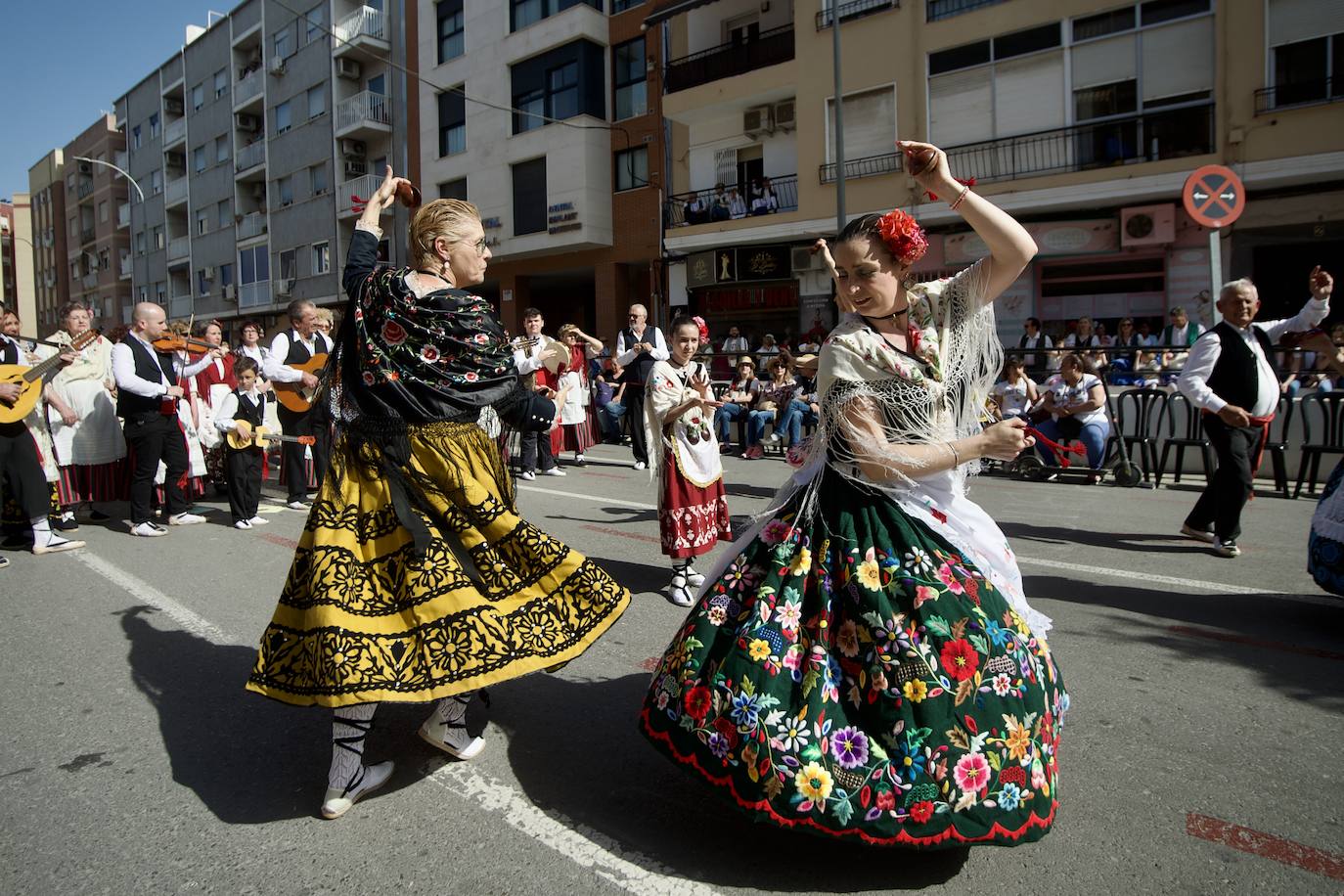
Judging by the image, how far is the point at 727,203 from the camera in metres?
22.6

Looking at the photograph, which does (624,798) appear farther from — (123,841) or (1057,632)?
(1057,632)

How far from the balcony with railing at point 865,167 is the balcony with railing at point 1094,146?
1253 mm

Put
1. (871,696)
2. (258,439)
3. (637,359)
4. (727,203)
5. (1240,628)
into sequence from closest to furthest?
(871,696)
(1240,628)
(258,439)
(637,359)
(727,203)

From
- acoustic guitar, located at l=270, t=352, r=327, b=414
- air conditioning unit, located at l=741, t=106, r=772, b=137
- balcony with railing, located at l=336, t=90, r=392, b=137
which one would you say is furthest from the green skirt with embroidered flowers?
balcony with railing, located at l=336, t=90, r=392, b=137

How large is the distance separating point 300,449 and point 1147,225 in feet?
51.0

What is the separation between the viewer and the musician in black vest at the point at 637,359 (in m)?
10.7

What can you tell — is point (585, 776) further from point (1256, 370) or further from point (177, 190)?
point (177, 190)

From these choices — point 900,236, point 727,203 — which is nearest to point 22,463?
point 900,236

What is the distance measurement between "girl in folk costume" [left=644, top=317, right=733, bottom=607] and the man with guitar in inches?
195

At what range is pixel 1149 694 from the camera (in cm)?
382

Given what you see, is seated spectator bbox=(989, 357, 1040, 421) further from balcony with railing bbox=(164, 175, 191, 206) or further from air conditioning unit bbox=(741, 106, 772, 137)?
balcony with railing bbox=(164, 175, 191, 206)

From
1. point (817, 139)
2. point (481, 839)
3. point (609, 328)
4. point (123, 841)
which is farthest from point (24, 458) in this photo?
point (609, 328)

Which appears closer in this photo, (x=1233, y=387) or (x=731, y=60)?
(x=1233, y=387)

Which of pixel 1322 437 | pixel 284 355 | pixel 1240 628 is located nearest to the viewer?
pixel 1240 628
